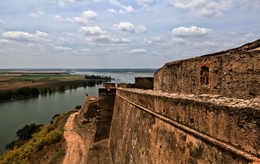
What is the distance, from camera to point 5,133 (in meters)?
26.8

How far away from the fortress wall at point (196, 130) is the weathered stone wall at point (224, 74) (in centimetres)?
161

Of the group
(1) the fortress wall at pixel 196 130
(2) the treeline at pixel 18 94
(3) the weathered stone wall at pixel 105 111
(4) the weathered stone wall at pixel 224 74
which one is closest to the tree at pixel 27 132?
(3) the weathered stone wall at pixel 105 111

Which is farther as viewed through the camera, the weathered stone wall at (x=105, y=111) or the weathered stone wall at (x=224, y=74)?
the weathered stone wall at (x=105, y=111)

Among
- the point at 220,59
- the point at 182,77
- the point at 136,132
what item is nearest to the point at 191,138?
the point at 220,59

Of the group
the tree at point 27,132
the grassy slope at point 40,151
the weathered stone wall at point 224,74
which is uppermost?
the weathered stone wall at point 224,74

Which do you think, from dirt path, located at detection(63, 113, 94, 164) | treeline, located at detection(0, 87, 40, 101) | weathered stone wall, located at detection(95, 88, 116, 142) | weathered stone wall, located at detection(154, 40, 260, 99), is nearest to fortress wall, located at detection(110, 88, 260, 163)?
weathered stone wall, located at detection(154, 40, 260, 99)

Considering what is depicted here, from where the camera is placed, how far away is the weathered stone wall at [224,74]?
16.6 ft

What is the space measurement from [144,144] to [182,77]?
292cm

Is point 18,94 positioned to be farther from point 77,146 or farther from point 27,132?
point 77,146

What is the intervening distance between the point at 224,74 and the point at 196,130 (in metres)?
2.57

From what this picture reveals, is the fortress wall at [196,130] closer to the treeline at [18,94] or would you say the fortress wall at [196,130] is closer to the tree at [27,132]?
the tree at [27,132]

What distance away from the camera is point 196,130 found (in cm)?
380

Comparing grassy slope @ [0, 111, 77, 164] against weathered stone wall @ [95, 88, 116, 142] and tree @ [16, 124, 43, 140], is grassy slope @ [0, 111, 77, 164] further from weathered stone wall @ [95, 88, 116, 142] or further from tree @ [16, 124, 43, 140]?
tree @ [16, 124, 43, 140]

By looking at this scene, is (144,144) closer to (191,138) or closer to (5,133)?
(191,138)
